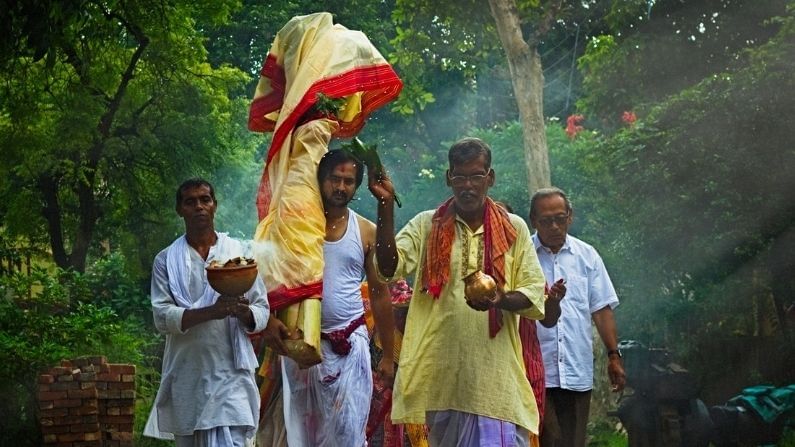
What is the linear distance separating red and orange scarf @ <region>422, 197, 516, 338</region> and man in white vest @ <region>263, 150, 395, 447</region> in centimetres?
66

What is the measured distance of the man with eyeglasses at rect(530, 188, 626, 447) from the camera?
7.70 meters

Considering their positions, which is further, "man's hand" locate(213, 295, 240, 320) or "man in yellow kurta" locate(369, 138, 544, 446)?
"man in yellow kurta" locate(369, 138, 544, 446)

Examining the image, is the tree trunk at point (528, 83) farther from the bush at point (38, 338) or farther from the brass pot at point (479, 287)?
the brass pot at point (479, 287)

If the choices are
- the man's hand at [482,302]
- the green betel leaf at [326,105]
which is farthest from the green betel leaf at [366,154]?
the man's hand at [482,302]

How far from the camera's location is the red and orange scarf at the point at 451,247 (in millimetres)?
6531

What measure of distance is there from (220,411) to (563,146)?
1877cm

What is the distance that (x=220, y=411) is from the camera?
6438mm

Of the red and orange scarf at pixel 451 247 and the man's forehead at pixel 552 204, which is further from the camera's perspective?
the man's forehead at pixel 552 204

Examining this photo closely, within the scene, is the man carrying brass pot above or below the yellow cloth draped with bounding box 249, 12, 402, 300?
below

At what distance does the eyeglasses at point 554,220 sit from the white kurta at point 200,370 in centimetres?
215

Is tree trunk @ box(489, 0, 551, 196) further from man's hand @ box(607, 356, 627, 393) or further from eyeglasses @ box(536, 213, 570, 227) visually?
man's hand @ box(607, 356, 627, 393)

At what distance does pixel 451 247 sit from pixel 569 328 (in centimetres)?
146

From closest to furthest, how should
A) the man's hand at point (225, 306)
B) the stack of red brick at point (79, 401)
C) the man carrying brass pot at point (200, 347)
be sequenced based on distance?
the man's hand at point (225, 306), the man carrying brass pot at point (200, 347), the stack of red brick at point (79, 401)

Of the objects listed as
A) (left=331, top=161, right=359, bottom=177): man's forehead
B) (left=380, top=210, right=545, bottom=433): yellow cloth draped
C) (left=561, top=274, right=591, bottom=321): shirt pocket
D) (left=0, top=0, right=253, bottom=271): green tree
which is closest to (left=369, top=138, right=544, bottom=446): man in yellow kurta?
(left=380, top=210, right=545, bottom=433): yellow cloth draped
